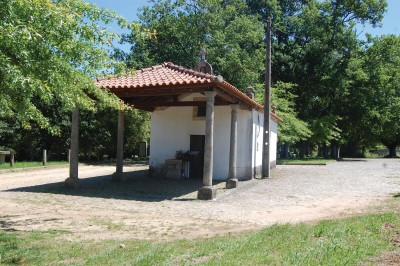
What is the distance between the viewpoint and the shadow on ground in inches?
438

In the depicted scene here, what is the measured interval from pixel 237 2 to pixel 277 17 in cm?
538

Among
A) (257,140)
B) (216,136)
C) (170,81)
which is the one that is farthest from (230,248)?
(257,140)

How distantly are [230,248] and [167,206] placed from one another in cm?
444

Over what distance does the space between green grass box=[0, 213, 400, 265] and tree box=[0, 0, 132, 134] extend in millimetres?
1871

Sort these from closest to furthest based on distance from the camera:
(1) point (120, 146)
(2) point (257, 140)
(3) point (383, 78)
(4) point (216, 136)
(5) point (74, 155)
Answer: (5) point (74, 155), (1) point (120, 146), (4) point (216, 136), (2) point (257, 140), (3) point (383, 78)

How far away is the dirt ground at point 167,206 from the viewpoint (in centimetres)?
715

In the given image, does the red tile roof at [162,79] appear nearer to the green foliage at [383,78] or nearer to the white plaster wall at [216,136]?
the white plaster wall at [216,136]

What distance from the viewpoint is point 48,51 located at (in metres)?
5.11

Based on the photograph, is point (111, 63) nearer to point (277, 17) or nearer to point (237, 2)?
point (237, 2)

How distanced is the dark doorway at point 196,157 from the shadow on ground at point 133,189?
46.0 inches

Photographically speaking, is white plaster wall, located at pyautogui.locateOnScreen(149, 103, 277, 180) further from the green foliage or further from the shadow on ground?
the green foliage

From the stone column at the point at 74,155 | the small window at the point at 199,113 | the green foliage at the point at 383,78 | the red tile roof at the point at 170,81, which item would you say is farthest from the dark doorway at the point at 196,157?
the green foliage at the point at 383,78

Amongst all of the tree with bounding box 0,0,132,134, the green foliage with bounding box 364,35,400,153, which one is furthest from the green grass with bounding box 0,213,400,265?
the green foliage with bounding box 364,35,400,153

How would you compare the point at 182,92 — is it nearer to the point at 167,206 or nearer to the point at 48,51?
the point at 167,206
